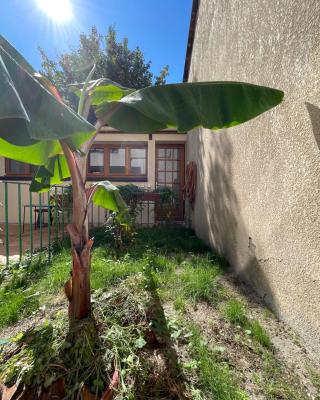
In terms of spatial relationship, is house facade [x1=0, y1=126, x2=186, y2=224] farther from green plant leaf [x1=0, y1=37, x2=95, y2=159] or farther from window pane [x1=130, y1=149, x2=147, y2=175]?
green plant leaf [x1=0, y1=37, x2=95, y2=159]

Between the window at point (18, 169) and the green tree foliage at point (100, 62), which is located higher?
the green tree foliage at point (100, 62)

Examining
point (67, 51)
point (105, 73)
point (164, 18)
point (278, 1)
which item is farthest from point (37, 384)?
point (67, 51)

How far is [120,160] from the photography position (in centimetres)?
941

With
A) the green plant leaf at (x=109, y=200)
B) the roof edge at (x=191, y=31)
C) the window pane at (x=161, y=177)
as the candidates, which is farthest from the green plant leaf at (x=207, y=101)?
the window pane at (x=161, y=177)

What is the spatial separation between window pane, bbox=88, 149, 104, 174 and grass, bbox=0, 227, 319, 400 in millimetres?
6555

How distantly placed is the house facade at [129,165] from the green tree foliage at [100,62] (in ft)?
18.3

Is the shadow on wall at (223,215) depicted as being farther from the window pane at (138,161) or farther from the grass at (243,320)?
the window pane at (138,161)

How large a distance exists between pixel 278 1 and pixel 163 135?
682 centimetres

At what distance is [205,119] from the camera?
193 cm

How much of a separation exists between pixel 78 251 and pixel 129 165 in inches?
297

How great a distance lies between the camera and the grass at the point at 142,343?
166 cm

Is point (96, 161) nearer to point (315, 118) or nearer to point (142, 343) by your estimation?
point (142, 343)

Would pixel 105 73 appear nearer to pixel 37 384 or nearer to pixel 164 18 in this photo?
pixel 164 18

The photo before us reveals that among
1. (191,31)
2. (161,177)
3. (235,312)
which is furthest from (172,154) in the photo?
(235,312)
